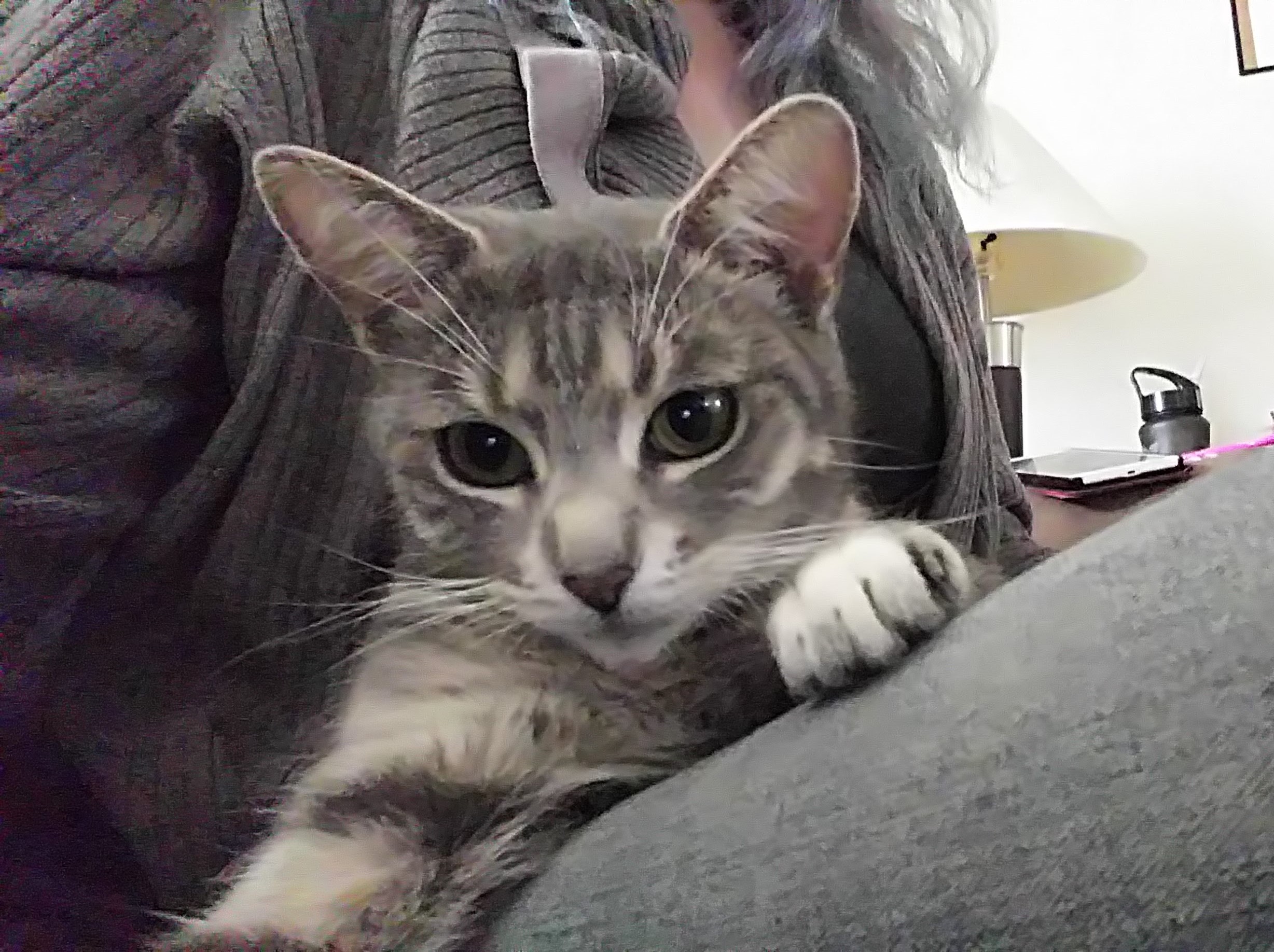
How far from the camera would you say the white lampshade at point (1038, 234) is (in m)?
1.79

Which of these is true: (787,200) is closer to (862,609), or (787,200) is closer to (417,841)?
(862,609)

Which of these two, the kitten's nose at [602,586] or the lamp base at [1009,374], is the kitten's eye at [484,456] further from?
the lamp base at [1009,374]

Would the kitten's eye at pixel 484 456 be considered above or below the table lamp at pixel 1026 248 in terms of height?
below

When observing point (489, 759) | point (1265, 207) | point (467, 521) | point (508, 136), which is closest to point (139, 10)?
point (508, 136)

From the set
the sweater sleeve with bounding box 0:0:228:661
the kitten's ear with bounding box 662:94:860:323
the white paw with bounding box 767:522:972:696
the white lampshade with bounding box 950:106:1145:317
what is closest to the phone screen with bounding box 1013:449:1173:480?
the white lampshade with bounding box 950:106:1145:317

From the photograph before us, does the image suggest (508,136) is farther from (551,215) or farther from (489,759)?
(489,759)

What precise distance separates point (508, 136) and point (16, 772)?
581 mm

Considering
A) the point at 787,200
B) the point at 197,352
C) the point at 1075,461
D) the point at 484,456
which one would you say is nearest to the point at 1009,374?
the point at 1075,461

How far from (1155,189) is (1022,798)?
210 cm

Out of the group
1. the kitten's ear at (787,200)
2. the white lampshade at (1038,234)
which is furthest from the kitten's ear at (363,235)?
the white lampshade at (1038,234)

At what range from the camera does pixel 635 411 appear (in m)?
0.70

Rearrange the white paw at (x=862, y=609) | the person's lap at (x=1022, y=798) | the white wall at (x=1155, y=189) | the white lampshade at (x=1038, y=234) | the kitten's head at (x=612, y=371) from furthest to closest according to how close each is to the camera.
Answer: the white wall at (x=1155, y=189), the white lampshade at (x=1038, y=234), the kitten's head at (x=612, y=371), the white paw at (x=862, y=609), the person's lap at (x=1022, y=798)

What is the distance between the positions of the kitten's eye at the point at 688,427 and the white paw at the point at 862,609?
0.39 ft

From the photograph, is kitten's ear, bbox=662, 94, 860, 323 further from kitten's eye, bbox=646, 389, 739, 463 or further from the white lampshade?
the white lampshade
